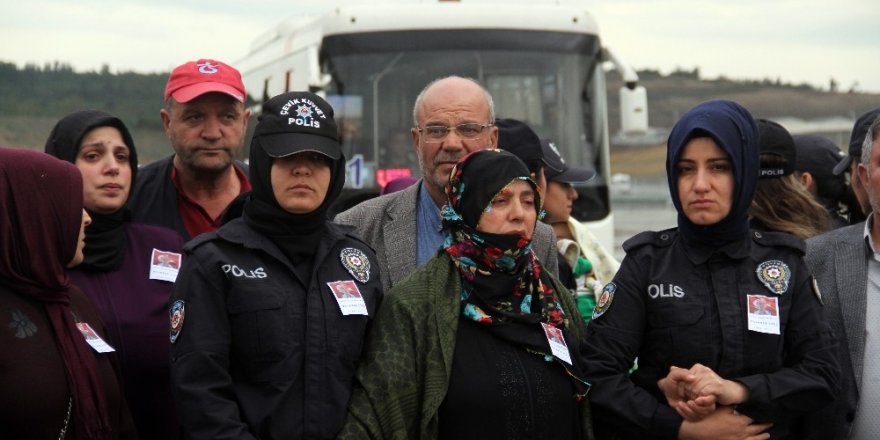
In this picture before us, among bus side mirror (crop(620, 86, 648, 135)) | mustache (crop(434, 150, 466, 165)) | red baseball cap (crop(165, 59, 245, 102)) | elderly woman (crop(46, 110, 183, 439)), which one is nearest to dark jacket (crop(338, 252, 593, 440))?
mustache (crop(434, 150, 466, 165))

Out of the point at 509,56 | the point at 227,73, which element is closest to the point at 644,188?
the point at 509,56

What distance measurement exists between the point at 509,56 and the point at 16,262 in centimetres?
778

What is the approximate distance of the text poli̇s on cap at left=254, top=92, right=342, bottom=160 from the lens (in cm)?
383

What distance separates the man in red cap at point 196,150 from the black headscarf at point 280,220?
1454 millimetres

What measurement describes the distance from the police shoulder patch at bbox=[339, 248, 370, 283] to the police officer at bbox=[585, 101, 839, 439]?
2.58 ft

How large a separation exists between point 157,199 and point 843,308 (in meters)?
2.93

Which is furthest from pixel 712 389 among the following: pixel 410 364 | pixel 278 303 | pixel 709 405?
pixel 278 303

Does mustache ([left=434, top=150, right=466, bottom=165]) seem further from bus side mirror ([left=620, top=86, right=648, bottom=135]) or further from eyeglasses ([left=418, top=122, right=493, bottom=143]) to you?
bus side mirror ([left=620, top=86, right=648, bottom=135])

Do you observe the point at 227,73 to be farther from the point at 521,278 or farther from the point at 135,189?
the point at 521,278

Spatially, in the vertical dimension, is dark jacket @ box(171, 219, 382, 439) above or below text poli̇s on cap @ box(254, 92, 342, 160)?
below

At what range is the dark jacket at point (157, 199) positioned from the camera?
5.20m

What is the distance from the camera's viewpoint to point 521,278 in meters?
3.99

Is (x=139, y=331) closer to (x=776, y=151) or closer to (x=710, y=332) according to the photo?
(x=710, y=332)

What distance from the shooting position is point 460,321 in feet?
12.9
